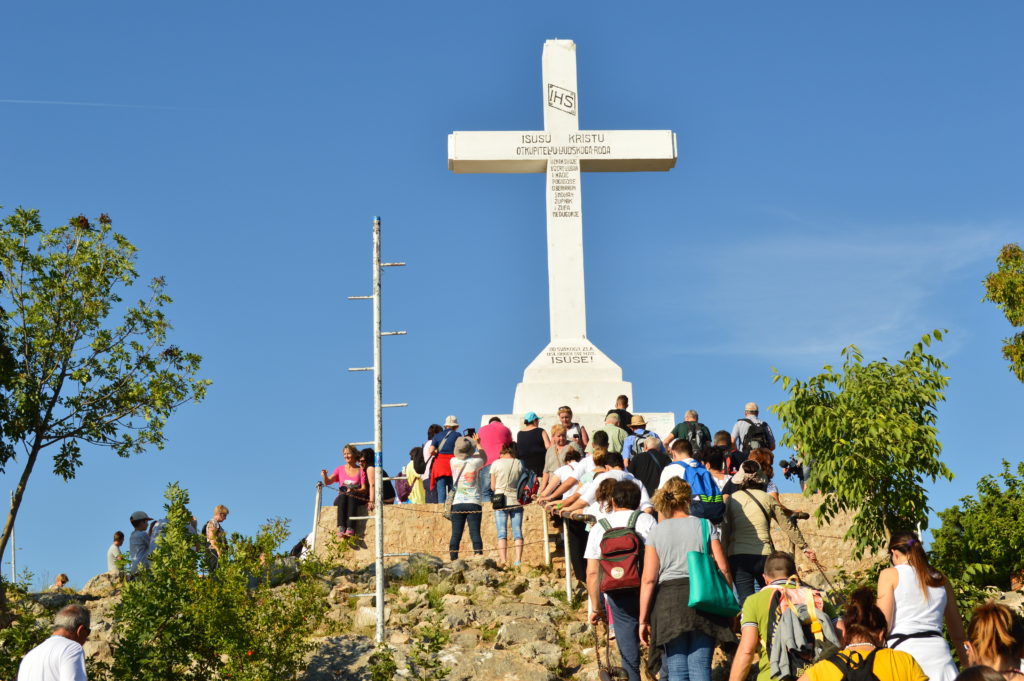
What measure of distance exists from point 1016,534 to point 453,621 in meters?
9.29

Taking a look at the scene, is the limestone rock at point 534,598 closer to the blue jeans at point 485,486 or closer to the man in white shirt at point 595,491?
the blue jeans at point 485,486

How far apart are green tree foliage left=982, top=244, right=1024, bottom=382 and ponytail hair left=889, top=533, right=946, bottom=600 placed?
1263 centimetres

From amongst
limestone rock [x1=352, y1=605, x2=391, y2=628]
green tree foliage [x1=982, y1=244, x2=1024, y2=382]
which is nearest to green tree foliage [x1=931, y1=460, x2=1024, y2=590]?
green tree foliage [x1=982, y1=244, x2=1024, y2=382]

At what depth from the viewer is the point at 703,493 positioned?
1055cm

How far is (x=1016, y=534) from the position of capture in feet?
58.1

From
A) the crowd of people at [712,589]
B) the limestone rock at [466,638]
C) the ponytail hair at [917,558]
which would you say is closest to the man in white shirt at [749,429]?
the crowd of people at [712,589]

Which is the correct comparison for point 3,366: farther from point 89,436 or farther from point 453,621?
point 453,621

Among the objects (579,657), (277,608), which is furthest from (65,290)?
(579,657)

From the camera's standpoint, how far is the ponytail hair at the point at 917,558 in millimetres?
7762

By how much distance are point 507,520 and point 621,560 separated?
5193 millimetres

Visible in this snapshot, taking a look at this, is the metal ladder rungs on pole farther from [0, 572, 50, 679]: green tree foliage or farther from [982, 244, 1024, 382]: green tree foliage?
[982, 244, 1024, 382]: green tree foliage

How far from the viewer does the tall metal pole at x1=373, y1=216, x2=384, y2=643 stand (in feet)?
40.2

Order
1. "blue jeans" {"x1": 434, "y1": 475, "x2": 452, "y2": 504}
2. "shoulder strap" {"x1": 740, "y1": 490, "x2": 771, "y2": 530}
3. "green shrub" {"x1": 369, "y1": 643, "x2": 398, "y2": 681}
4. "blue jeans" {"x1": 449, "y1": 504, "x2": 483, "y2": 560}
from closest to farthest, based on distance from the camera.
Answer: "shoulder strap" {"x1": 740, "y1": 490, "x2": 771, "y2": 530}
"green shrub" {"x1": 369, "y1": 643, "x2": 398, "y2": 681}
"blue jeans" {"x1": 449, "y1": 504, "x2": 483, "y2": 560}
"blue jeans" {"x1": 434, "y1": 475, "x2": 452, "y2": 504}

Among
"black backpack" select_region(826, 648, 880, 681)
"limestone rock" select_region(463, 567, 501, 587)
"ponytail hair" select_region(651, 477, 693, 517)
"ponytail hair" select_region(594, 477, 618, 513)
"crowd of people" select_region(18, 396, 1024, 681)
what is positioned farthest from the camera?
"limestone rock" select_region(463, 567, 501, 587)
